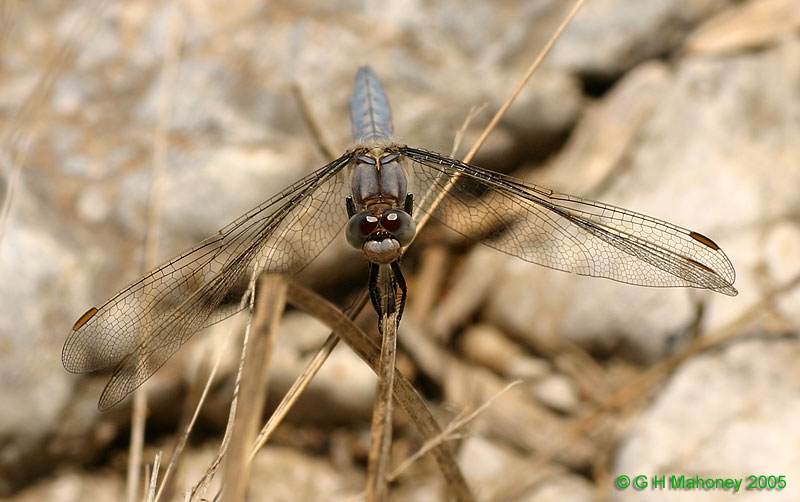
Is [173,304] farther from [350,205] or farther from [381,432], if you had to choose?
[381,432]

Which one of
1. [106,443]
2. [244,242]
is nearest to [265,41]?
[244,242]

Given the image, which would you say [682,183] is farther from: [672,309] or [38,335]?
[38,335]

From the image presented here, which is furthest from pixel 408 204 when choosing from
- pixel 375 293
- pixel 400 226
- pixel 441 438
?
pixel 441 438

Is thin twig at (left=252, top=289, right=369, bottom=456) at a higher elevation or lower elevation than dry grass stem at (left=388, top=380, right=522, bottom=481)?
higher

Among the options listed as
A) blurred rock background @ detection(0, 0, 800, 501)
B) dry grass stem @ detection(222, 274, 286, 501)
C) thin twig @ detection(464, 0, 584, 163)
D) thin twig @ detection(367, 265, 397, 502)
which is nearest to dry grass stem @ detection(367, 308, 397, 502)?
thin twig @ detection(367, 265, 397, 502)

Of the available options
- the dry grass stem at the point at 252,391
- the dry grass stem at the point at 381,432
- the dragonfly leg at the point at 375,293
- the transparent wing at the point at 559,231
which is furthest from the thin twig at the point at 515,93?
the dry grass stem at the point at 252,391

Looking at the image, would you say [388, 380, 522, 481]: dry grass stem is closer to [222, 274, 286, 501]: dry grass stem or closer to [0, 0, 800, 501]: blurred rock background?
[222, 274, 286, 501]: dry grass stem

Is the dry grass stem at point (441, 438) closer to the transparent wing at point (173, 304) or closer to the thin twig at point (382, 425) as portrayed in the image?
the thin twig at point (382, 425)
